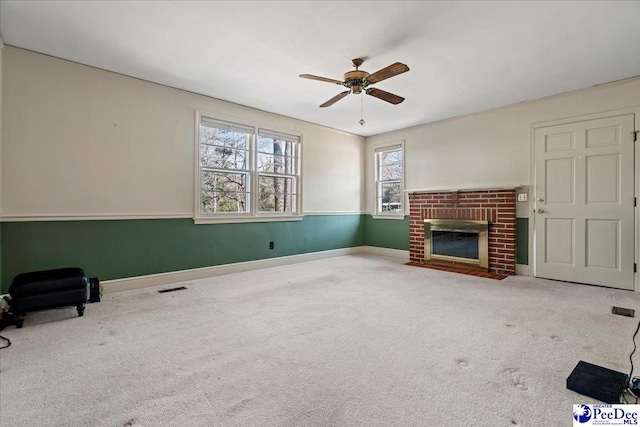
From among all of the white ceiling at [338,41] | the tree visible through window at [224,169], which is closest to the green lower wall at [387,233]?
the white ceiling at [338,41]

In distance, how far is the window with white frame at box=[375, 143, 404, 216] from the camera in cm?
608

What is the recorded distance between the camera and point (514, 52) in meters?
3.02

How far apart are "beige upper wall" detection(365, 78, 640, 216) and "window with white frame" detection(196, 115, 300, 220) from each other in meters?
2.37

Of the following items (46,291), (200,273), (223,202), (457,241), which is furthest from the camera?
(457,241)

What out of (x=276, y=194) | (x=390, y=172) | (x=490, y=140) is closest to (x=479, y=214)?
(x=490, y=140)

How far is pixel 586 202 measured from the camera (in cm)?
394

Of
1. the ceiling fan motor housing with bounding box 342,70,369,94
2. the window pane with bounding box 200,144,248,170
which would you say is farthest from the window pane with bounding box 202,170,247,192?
the ceiling fan motor housing with bounding box 342,70,369,94

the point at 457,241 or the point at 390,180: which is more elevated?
the point at 390,180

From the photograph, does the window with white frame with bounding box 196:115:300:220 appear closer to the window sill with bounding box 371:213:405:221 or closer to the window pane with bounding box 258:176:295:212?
the window pane with bounding box 258:176:295:212

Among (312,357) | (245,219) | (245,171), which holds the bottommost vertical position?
(312,357)

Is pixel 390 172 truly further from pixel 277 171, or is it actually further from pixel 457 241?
pixel 277 171

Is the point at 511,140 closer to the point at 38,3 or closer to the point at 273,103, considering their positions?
the point at 273,103

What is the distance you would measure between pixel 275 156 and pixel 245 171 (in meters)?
0.70

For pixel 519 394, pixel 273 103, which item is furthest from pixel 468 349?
pixel 273 103
